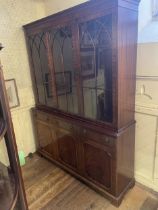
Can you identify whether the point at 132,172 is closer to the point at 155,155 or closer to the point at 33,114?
the point at 155,155

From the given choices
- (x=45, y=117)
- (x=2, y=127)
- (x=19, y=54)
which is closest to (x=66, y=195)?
(x=45, y=117)

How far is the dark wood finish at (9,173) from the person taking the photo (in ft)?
3.14

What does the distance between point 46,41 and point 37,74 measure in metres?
0.52

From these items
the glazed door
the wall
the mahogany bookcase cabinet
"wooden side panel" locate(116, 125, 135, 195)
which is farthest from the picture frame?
the wall

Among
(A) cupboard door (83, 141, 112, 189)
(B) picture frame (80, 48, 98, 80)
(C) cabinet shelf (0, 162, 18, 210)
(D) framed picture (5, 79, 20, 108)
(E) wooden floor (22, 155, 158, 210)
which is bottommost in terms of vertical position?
(E) wooden floor (22, 155, 158, 210)

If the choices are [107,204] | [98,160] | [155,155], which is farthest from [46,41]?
[107,204]

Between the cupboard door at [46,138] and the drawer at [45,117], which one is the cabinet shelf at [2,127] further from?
the cupboard door at [46,138]

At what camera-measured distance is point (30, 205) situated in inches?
72.8

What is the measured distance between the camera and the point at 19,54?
227 cm

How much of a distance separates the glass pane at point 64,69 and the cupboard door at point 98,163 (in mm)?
441

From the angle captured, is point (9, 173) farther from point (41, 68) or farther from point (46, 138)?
point (41, 68)

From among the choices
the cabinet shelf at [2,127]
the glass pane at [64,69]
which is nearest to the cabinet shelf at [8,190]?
the cabinet shelf at [2,127]

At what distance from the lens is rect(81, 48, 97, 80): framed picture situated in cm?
157

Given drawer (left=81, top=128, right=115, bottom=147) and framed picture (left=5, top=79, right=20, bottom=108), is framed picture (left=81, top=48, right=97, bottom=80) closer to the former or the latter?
drawer (left=81, top=128, right=115, bottom=147)
